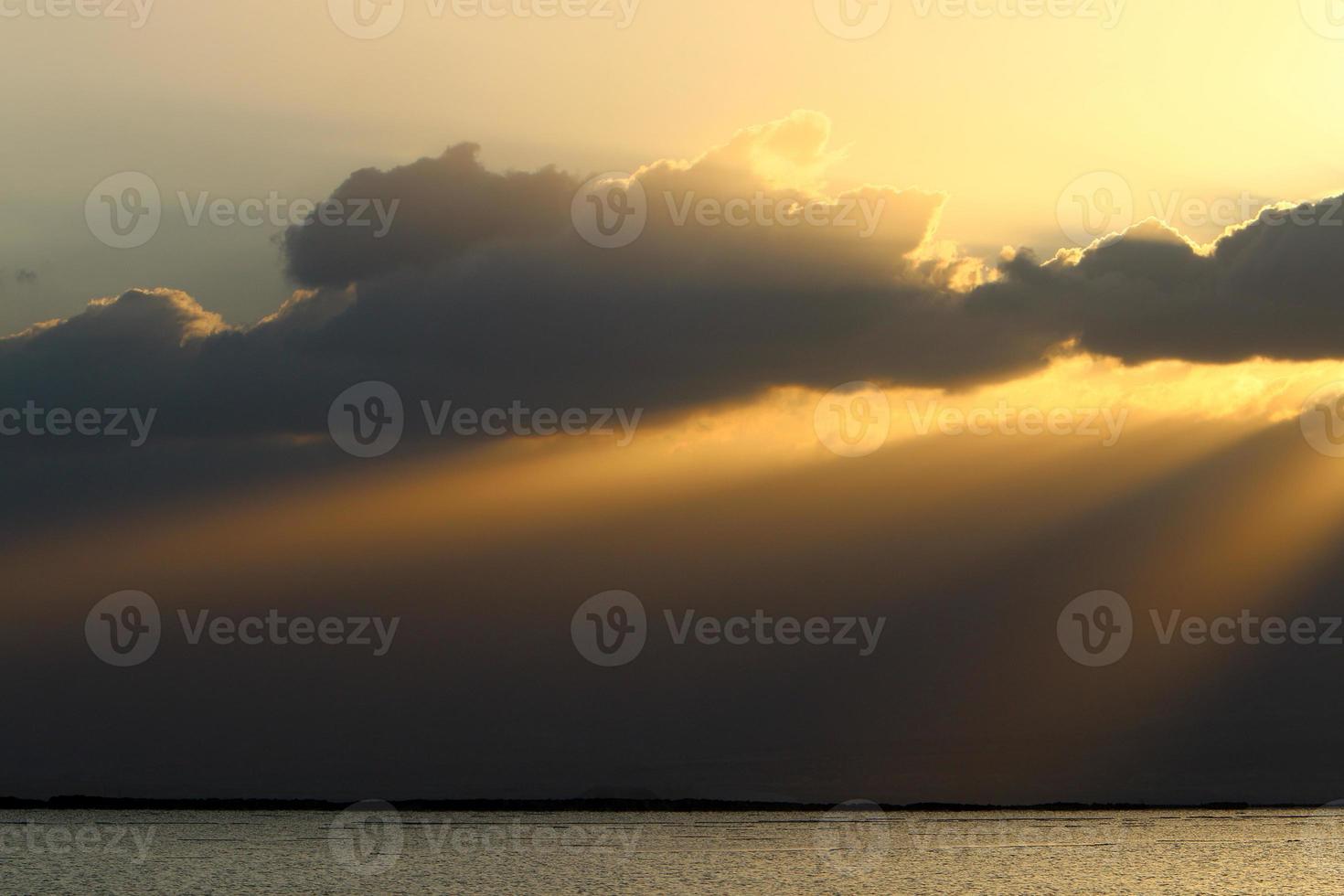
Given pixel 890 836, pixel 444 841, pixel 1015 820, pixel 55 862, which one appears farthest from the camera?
pixel 1015 820

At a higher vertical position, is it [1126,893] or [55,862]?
[1126,893]

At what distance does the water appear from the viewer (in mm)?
86625

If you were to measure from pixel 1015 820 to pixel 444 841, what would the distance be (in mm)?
94678

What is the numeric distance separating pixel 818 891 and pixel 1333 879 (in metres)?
38.7

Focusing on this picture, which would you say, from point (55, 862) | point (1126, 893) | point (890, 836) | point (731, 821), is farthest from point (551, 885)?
point (731, 821)

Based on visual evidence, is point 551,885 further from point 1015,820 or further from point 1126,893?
point 1015,820

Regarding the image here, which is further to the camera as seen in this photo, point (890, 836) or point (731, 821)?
point (731, 821)

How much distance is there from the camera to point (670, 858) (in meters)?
116

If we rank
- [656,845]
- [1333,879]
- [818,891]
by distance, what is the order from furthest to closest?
[656,845]
[1333,879]
[818,891]

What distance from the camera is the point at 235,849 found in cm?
12256

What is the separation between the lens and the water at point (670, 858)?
86.6 metres

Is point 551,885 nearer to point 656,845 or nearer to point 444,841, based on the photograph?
point 656,845

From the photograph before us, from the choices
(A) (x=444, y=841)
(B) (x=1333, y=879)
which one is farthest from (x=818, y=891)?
(A) (x=444, y=841)

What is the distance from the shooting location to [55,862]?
342 ft
